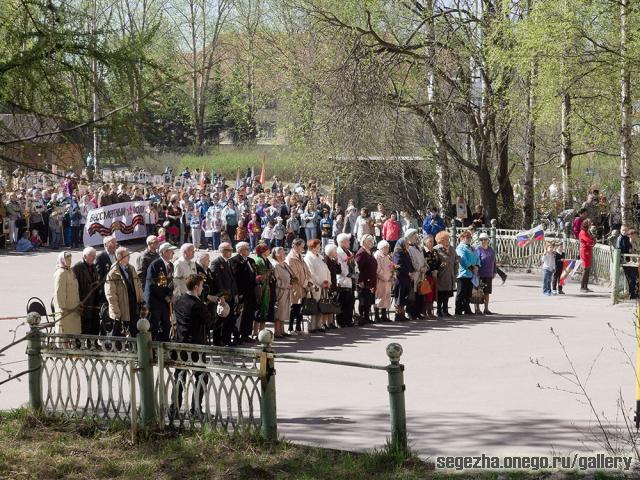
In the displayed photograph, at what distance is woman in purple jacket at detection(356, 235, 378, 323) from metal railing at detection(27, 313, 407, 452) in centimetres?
935

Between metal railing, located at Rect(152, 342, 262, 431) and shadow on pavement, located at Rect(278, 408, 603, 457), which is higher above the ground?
metal railing, located at Rect(152, 342, 262, 431)

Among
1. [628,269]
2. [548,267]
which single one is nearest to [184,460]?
[628,269]

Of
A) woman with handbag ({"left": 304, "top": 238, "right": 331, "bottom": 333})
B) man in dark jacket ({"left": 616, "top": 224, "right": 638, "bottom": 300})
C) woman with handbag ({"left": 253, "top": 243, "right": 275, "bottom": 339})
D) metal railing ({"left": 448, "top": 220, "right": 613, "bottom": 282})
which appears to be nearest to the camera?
woman with handbag ({"left": 253, "top": 243, "right": 275, "bottom": 339})

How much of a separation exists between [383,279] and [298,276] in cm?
223

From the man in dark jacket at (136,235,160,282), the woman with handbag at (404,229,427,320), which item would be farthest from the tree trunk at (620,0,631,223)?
the man in dark jacket at (136,235,160,282)

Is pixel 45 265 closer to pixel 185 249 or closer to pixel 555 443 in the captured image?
pixel 185 249

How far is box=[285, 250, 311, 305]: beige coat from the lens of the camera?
19.1 metres

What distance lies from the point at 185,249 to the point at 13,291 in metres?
9.04

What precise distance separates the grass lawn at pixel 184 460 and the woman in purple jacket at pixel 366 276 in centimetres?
1004

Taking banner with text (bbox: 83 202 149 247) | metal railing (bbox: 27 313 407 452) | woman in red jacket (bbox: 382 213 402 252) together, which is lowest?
metal railing (bbox: 27 313 407 452)

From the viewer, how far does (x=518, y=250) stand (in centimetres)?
2955

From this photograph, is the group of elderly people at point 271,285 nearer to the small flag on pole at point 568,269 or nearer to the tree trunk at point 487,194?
the small flag on pole at point 568,269

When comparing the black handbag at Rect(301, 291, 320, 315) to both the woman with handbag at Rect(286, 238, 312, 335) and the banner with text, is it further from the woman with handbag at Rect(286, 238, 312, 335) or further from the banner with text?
the banner with text

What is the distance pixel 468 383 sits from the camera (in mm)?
14305
